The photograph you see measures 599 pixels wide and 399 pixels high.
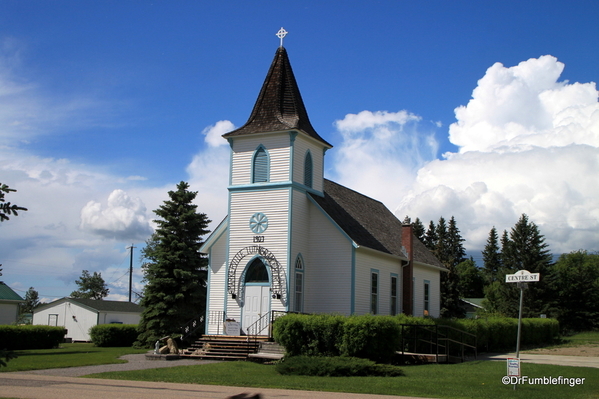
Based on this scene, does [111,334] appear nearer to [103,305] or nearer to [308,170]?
[308,170]

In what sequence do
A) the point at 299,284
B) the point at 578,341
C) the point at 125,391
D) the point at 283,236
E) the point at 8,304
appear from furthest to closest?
the point at 8,304 < the point at 578,341 < the point at 299,284 < the point at 283,236 < the point at 125,391

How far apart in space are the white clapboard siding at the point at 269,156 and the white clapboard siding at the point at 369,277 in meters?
4.81

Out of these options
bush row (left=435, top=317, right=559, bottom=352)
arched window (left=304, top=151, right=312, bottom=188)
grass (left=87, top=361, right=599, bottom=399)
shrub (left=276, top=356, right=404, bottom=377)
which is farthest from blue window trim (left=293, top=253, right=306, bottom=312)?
shrub (left=276, top=356, right=404, bottom=377)

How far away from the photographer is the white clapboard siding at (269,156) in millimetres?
26797

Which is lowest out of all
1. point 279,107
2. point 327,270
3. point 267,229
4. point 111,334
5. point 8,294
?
point 111,334

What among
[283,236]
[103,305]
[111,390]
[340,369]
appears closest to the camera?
[111,390]

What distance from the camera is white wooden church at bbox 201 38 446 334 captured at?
26234 millimetres

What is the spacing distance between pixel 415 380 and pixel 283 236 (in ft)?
36.1

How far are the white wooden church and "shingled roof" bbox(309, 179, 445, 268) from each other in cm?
→ 18

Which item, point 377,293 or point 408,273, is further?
point 408,273

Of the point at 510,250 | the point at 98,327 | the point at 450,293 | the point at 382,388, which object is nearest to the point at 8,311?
the point at 98,327

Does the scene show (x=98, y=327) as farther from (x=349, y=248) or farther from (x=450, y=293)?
(x=450, y=293)

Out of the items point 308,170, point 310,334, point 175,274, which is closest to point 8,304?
point 175,274

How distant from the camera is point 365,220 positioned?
32.8 metres
